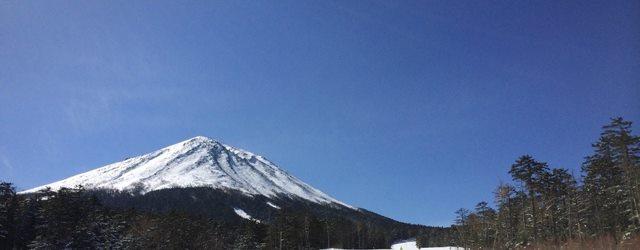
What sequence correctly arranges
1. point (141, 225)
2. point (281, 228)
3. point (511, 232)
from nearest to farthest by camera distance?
point (511, 232) → point (141, 225) → point (281, 228)

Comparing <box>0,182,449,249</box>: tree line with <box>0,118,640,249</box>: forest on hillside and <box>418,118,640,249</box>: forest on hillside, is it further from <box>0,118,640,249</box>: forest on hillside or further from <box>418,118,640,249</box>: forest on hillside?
<box>418,118,640,249</box>: forest on hillside

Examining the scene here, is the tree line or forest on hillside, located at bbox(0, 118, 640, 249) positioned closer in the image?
forest on hillside, located at bbox(0, 118, 640, 249)

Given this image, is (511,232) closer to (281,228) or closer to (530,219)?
(530,219)

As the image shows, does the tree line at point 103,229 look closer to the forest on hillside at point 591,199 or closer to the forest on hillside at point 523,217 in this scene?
the forest on hillside at point 523,217

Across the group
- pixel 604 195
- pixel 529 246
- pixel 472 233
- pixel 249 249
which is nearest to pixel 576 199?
pixel 604 195

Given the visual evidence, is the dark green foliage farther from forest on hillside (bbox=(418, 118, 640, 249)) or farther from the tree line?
the tree line

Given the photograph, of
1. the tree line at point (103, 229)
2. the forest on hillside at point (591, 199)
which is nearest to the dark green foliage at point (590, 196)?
the forest on hillside at point (591, 199)

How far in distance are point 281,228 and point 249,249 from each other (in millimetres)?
8340

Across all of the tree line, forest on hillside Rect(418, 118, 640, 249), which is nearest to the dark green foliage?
forest on hillside Rect(418, 118, 640, 249)

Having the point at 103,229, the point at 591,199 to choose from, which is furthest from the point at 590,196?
the point at 103,229

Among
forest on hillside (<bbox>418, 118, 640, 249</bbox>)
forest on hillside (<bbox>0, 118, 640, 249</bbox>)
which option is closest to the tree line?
forest on hillside (<bbox>0, 118, 640, 249</bbox>)

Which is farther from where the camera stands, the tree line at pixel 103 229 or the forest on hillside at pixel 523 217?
the tree line at pixel 103 229

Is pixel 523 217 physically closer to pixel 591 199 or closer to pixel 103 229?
pixel 591 199

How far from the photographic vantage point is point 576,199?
57625 millimetres
